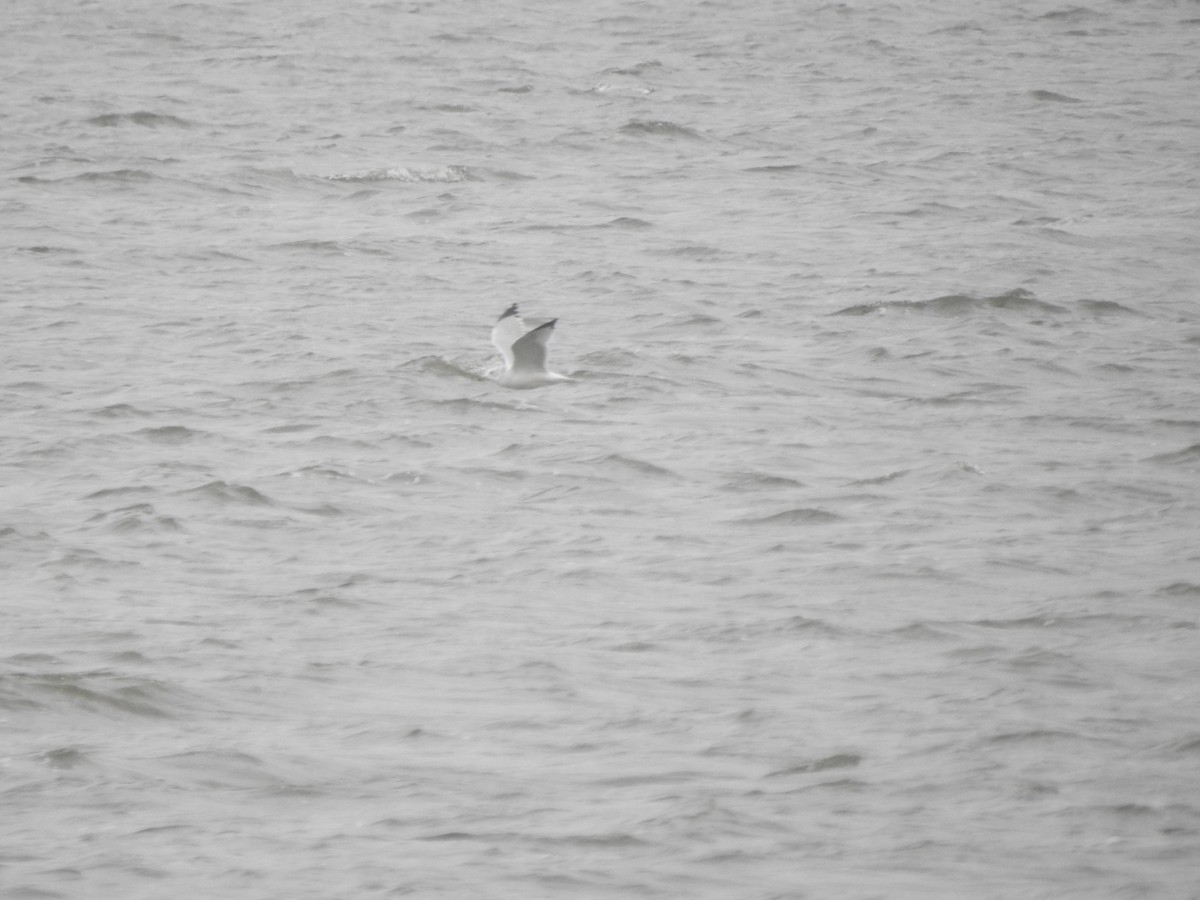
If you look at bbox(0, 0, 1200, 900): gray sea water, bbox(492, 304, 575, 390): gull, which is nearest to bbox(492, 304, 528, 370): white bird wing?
bbox(492, 304, 575, 390): gull

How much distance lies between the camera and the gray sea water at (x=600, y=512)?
8.05m

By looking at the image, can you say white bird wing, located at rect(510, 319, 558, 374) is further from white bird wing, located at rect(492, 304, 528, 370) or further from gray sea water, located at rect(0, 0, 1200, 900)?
gray sea water, located at rect(0, 0, 1200, 900)

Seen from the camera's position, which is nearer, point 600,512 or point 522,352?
point 600,512

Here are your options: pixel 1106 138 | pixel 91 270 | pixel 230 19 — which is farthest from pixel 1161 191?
pixel 230 19

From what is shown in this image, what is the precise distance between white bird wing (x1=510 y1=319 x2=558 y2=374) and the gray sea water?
21 centimetres

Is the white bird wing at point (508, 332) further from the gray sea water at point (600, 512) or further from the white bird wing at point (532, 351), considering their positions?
the gray sea water at point (600, 512)

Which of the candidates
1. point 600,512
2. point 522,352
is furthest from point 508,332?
point 600,512

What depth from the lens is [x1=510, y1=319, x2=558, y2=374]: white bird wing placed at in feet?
48.8

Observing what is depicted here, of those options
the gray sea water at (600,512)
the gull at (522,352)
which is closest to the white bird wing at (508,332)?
the gull at (522,352)

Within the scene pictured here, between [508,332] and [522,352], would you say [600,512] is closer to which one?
[522,352]

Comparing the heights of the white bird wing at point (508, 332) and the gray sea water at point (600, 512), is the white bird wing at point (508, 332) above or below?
above

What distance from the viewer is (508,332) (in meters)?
15.4

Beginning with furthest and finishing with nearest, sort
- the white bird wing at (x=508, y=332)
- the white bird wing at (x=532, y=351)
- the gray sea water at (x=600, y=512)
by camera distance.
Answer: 1. the white bird wing at (x=508, y=332)
2. the white bird wing at (x=532, y=351)
3. the gray sea water at (x=600, y=512)

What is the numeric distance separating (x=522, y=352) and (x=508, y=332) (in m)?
0.42
